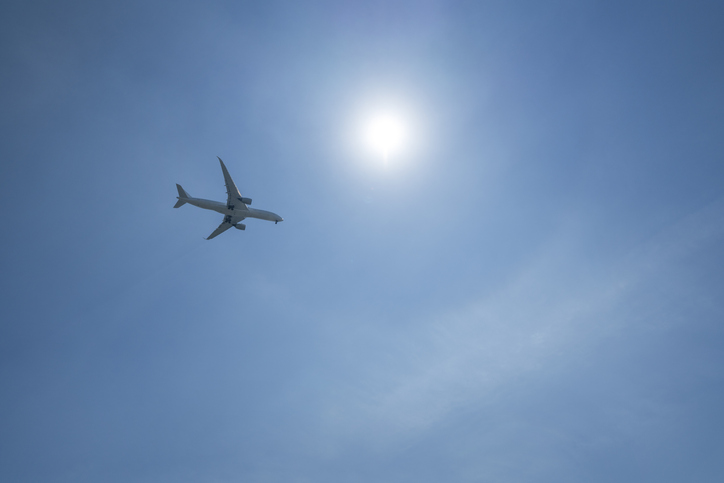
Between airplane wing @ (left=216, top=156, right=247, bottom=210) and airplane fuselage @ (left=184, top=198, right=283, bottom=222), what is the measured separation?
110 cm

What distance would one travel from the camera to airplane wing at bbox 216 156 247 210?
7138cm

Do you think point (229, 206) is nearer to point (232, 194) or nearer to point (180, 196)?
point (232, 194)

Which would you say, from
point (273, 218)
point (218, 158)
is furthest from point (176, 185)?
point (273, 218)

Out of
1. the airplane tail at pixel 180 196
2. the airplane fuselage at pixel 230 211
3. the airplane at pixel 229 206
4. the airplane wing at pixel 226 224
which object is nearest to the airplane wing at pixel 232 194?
the airplane at pixel 229 206

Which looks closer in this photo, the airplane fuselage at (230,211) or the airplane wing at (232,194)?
the airplane fuselage at (230,211)

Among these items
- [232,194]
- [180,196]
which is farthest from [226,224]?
[180,196]

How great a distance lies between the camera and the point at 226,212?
247 feet

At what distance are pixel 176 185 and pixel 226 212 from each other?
1012cm

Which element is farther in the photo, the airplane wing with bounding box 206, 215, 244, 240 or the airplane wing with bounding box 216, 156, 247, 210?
the airplane wing with bounding box 206, 215, 244, 240

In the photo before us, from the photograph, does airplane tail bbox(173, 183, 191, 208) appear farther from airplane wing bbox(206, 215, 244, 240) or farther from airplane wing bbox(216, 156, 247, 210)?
airplane wing bbox(206, 215, 244, 240)

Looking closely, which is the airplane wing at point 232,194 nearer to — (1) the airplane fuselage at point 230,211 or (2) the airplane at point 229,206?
(2) the airplane at point 229,206

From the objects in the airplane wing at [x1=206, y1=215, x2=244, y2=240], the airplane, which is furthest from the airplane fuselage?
the airplane wing at [x1=206, y1=215, x2=244, y2=240]

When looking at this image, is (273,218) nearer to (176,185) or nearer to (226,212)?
(226,212)

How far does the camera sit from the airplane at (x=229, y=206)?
7062cm
